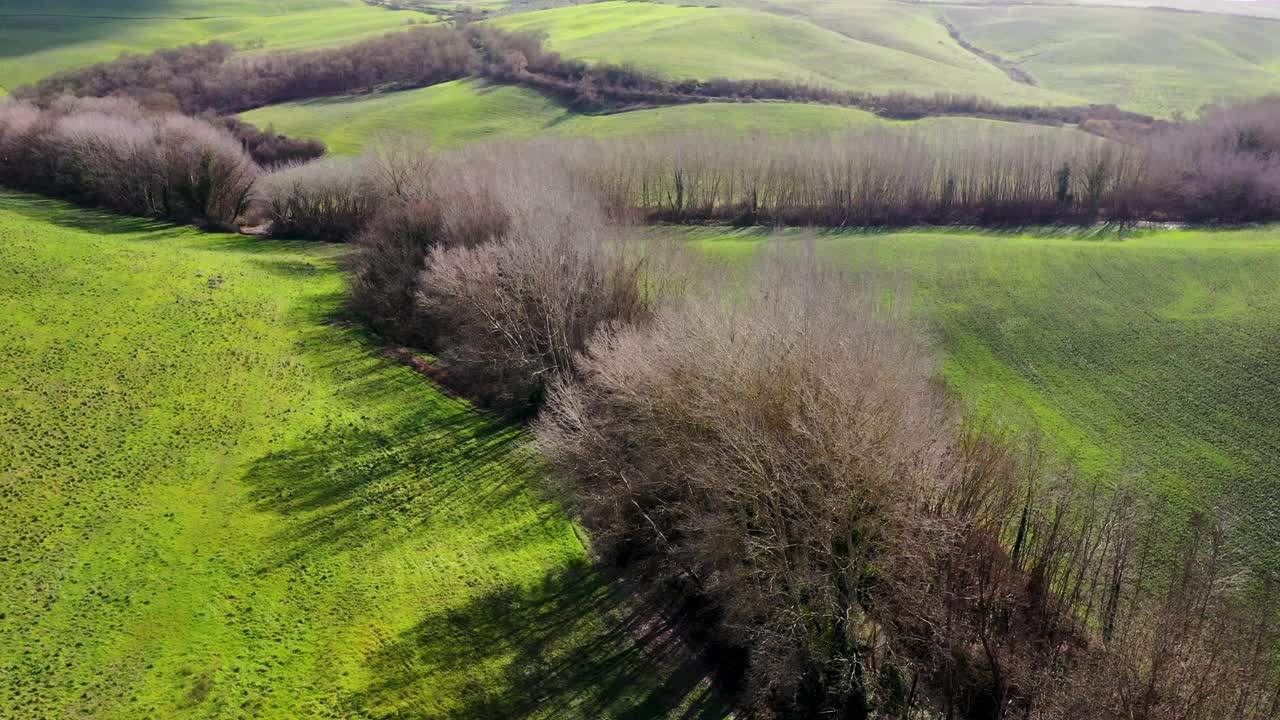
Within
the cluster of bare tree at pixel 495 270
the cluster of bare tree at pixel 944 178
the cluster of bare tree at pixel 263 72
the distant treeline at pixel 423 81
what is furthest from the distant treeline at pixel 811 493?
the cluster of bare tree at pixel 263 72

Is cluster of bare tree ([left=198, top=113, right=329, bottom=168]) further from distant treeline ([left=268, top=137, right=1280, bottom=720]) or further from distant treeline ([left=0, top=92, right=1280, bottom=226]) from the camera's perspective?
distant treeline ([left=268, top=137, right=1280, bottom=720])

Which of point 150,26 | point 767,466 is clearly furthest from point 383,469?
point 150,26

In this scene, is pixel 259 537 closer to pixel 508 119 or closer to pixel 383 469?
pixel 383 469

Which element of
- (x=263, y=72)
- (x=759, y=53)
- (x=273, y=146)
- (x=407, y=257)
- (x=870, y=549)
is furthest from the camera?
(x=759, y=53)

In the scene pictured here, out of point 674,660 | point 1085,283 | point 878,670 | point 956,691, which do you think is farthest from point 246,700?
point 1085,283

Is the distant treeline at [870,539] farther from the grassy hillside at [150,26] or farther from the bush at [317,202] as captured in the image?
the grassy hillside at [150,26]

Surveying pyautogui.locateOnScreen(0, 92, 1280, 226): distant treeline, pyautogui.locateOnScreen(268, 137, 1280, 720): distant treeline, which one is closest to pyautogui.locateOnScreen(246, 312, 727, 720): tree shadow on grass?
pyautogui.locateOnScreen(268, 137, 1280, 720): distant treeline
